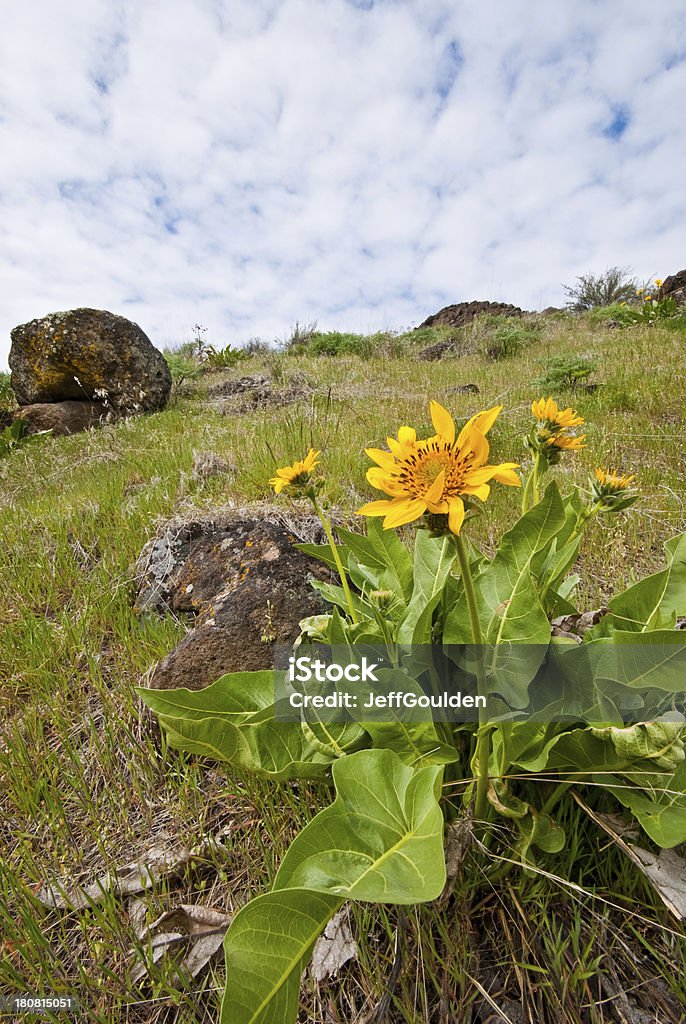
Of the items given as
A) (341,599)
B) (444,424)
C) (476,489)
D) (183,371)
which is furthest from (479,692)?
(183,371)

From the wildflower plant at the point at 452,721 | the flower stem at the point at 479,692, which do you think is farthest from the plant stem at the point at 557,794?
the flower stem at the point at 479,692

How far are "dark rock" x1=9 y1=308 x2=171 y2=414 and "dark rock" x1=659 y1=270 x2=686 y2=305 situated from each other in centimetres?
1148

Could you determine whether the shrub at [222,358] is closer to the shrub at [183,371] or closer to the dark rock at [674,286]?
the shrub at [183,371]

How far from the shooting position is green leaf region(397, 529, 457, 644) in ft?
3.59

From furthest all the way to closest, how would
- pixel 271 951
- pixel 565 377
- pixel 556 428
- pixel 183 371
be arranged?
pixel 183 371, pixel 565 377, pixel 556 428, pixel 271 951

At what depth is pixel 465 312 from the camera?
1611 cm

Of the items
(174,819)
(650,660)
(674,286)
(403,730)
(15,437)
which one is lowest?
(174,819)

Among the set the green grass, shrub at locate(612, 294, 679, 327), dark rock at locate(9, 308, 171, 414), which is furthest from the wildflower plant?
shrub at locate(612, 294, 679, 327)

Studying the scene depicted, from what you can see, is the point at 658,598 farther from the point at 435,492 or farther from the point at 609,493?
the point at 435,492

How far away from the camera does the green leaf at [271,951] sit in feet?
2.20

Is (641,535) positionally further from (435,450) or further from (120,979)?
(120,979)

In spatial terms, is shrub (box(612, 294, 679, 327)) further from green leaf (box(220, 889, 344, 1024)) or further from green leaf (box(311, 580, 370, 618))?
green leaf (box(220, 889, 344, 1024))

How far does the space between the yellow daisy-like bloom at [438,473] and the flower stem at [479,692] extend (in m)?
0.07

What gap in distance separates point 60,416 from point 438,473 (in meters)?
7.08
